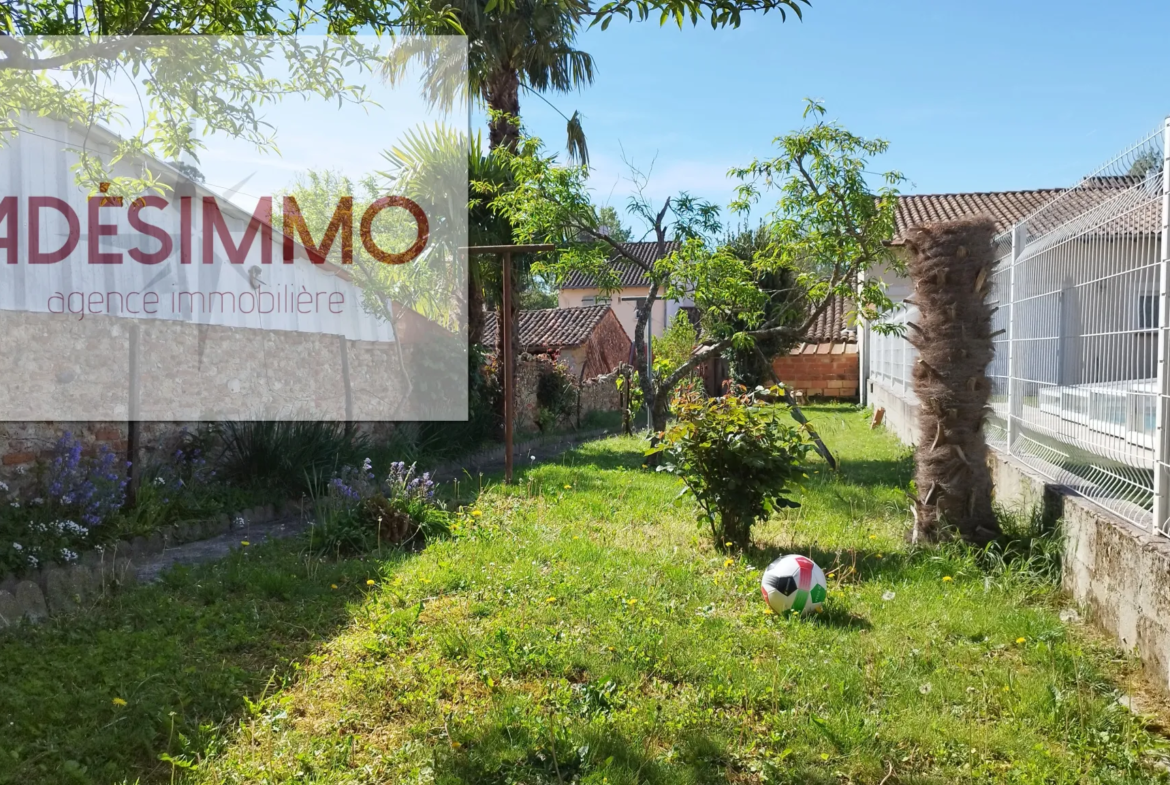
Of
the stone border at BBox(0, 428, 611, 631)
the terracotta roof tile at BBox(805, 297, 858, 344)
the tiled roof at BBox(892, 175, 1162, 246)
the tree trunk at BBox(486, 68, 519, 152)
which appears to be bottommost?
the stone border at BBox(0, 428, 611, 631)

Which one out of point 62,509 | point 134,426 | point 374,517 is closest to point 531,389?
point 134,426

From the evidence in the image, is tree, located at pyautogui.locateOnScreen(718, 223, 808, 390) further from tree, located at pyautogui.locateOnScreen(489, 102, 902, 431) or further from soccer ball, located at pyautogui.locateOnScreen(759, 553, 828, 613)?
soccer ball, located at pyautogui.locateOnScreen(759, 553, 828, 613)

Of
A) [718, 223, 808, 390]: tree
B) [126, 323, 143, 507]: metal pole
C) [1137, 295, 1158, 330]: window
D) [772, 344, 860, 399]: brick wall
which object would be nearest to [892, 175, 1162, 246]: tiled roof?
[1137, 295, 1158, 330]: window

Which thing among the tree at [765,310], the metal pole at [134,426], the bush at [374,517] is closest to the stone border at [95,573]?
the metal pole at [134,426]

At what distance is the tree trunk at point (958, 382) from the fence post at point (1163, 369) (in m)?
1.71

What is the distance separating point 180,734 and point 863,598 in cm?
341

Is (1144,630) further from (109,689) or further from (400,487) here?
(400,487)

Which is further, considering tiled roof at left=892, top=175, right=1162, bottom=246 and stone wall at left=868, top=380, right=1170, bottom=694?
tiled roof at left=892, top=175, right=1162, bottom=246

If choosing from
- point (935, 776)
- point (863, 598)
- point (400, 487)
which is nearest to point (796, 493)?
point (863, 598)

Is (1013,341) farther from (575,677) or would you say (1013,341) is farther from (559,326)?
(559,326)

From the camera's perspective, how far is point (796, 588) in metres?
4.19

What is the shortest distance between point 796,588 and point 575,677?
134 centimetres

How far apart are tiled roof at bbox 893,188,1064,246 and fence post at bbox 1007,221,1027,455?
15.3 m

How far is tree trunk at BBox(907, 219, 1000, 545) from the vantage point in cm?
515
